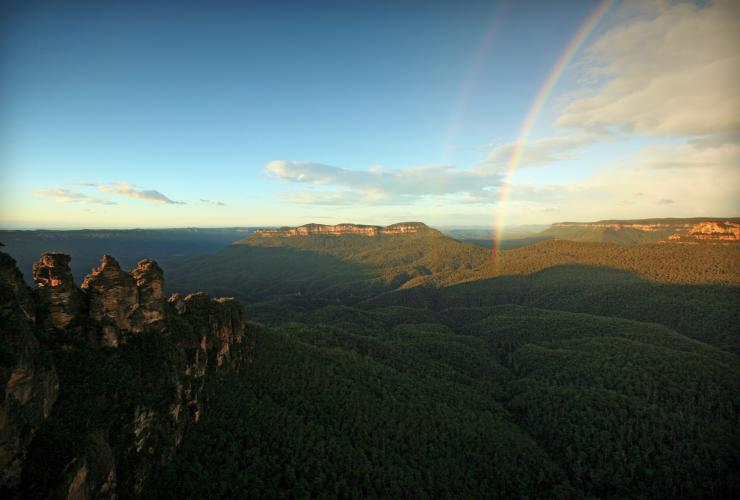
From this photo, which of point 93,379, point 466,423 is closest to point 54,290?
point 93,379

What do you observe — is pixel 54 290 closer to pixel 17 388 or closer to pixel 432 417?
pixel 17 388

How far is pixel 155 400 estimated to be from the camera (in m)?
38.3

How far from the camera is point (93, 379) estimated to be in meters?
34.2

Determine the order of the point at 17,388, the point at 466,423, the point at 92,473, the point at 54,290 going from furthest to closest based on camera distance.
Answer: the point at 466,423 < the point at 54,290 < the point at 92,473 < the point at 17,388

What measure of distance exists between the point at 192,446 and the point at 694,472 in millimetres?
89582

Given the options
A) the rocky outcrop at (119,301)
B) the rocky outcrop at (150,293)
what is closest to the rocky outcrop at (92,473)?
the rocky outcrop at (119,301)

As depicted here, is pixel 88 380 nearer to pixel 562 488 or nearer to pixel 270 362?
pixel 270 362

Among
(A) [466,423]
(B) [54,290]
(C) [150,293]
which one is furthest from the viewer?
(A) [466,423]

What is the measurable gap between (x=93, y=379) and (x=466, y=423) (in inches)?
2634

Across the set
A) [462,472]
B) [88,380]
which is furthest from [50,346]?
[462,472]

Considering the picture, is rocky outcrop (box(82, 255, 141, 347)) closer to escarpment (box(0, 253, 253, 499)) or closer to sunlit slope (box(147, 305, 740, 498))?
escarpment (box(0, 253, 253, 499))

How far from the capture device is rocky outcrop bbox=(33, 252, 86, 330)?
115 ft

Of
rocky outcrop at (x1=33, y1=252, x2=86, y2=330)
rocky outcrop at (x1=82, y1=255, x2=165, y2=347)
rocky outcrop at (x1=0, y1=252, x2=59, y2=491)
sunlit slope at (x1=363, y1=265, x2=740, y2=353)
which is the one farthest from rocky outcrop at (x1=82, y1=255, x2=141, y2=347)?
sunlit slope at (x1=363, y1=265, x2=740, y2=353)

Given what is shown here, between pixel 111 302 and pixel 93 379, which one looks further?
pixel 111 302
